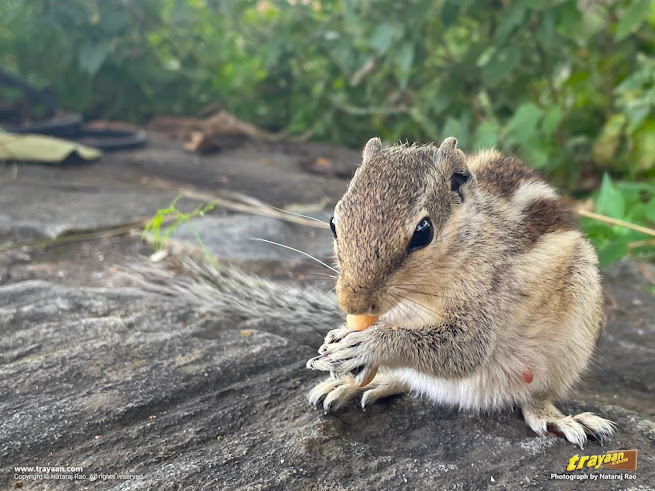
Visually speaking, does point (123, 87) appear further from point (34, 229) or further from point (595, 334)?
point (595, 334)

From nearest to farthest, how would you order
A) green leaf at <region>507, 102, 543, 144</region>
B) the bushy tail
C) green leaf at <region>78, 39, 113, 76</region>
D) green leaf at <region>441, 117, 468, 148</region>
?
1. the bushy tail
2. green leaf at <region>507, 102, 543, 144</region>
3. green leaf at <region>441, 117, 468, 148</region>
4. green leaf at <region>78, 39, 113, 76</region>

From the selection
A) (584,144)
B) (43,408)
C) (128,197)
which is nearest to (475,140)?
(584,144)

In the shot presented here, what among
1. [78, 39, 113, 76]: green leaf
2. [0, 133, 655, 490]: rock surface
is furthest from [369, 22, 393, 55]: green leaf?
[78, 39, 113, 76]: green leaf

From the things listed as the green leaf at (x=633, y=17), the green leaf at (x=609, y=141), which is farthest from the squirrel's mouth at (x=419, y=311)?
the green leaf at (x=609, y=141)

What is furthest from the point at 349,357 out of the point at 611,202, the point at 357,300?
the point at 611,202

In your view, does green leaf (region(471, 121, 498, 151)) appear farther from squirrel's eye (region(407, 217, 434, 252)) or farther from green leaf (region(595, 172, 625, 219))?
squirrel's eye (region(407, 217, 434, 252))
